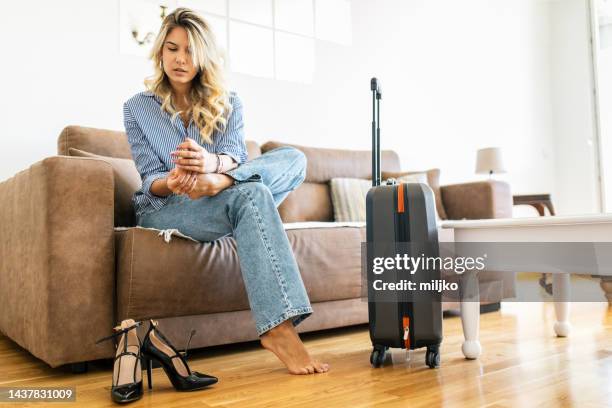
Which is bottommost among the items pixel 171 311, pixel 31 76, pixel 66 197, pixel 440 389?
pixel 440 389

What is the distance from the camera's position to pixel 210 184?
1.41 metres

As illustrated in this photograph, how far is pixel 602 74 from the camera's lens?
4.80m

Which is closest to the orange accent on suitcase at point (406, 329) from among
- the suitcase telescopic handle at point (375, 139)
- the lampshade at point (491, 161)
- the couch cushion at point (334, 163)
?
the suitcase telescopic handle at point (375, 139)

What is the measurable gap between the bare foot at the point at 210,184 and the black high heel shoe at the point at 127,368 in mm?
368

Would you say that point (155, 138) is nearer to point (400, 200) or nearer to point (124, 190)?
point (124, 190)

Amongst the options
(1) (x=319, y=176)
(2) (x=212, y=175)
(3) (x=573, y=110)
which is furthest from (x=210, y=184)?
(3) (x=573, y=110)

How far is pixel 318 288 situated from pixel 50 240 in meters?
0.89

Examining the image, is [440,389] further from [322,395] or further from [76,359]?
[76,359]

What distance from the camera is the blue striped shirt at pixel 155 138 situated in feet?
5.36

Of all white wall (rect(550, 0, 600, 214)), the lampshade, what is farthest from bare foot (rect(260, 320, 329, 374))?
white wall (rect(550, 0, 600, 214))

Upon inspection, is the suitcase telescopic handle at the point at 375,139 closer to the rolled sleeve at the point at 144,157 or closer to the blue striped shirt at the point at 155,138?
the blue striped shirt at the point at 155,138

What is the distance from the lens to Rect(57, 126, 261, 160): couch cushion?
Answer: 201 centimetres

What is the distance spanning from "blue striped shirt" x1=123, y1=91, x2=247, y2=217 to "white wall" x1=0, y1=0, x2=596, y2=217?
35.0 inches

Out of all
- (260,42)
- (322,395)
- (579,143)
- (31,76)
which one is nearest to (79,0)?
(31,76)
